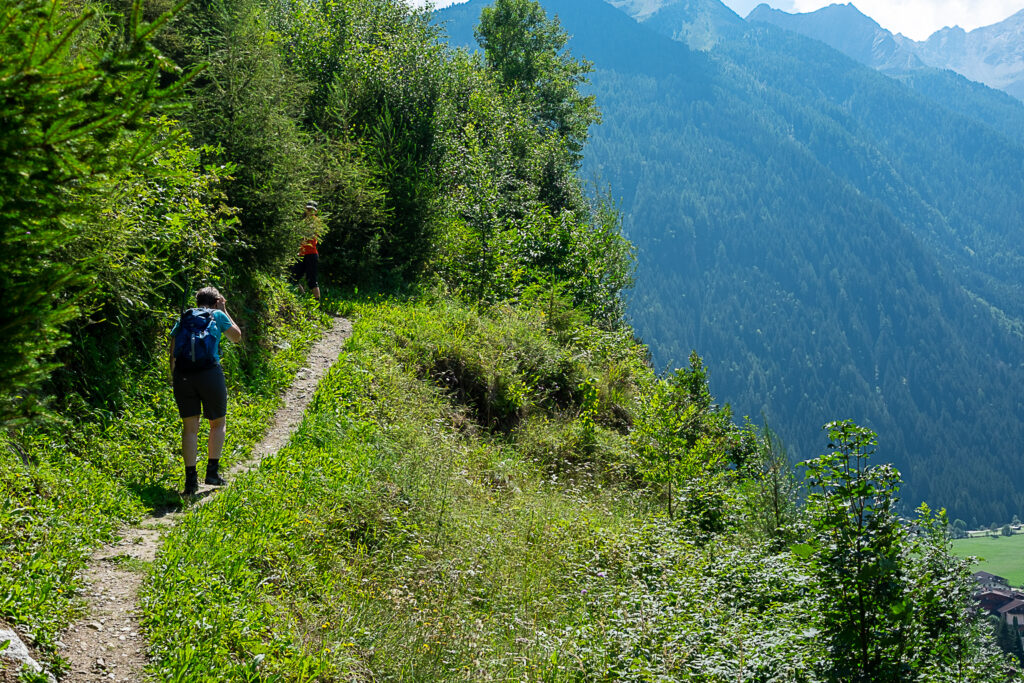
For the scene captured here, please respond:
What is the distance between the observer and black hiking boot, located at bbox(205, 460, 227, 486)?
766cm

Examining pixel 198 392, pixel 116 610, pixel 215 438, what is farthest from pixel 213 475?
pixel 116 610

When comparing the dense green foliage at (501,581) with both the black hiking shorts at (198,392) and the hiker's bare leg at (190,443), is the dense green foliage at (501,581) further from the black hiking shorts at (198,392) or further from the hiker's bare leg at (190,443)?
the black hiking shorts at (198,392)

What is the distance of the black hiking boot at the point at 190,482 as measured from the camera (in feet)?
23.9

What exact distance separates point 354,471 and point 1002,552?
6987 inches

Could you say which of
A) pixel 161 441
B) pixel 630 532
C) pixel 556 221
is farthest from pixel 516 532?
pixel 556 221

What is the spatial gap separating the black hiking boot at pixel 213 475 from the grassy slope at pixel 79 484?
309mm

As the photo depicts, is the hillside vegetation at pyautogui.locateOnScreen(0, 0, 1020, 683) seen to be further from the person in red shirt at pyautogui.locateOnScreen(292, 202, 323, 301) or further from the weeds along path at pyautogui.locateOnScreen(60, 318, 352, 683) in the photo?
the person in red shirt at pyautogui.locateOnScreen(292, 202, 323, 301)

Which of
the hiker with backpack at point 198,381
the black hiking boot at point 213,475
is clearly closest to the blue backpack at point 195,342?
the hiker with backpack at point 198,381

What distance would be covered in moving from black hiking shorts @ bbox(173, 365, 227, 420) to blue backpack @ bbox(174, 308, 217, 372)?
0.24ft

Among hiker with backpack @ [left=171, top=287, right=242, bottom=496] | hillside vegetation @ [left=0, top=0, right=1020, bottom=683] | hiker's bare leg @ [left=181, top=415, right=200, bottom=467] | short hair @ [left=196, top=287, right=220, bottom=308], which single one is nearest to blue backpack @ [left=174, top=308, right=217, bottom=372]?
hiker with backpack @ [left=171, top=287, right=242, bottom=496]

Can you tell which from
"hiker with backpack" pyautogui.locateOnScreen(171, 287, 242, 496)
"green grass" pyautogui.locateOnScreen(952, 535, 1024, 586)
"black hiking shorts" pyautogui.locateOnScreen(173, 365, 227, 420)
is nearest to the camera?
"hiker with backpack" pyautogui.locateOnScreen(171, 287, 242, 496)

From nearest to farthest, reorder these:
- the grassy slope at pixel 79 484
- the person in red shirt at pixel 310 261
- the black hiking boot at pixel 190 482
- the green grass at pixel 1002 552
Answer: the grassy slope at pixel 79 484
the black hiking boot at pixel 190 482
the person in red shirt at pixel 310 261
the green grass at pixel 1002 552

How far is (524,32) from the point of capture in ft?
145

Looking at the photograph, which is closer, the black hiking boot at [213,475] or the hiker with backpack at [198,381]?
the hiker with backpack at [198,381]
